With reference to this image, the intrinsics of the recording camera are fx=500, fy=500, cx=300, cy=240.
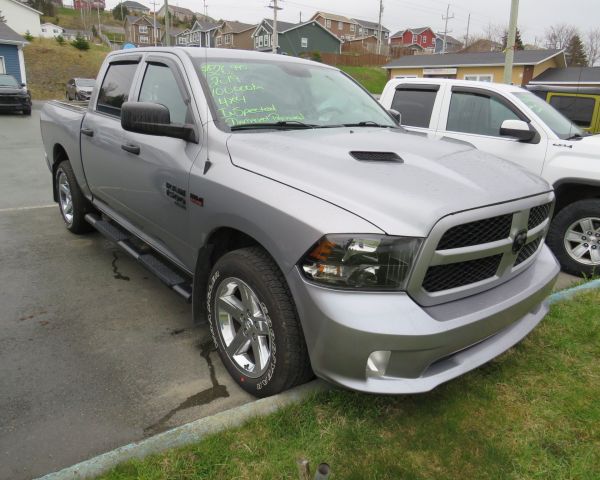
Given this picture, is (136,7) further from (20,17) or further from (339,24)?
(20,17)

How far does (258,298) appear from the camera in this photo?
2.54 metres

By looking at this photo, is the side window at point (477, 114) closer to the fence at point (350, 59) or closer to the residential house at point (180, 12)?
the fence at point (350, 59)

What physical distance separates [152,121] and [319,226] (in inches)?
55.9

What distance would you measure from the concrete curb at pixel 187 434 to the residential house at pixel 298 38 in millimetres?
56046

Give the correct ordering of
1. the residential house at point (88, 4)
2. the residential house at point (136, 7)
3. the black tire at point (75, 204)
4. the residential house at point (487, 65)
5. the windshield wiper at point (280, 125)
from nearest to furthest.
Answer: the windshield wiper at point (280, 125) < the black tire at point (75, 204) < the residential house at point (487, 65) < the residential house at point (88, 4) < the residential house at point (136, 7)

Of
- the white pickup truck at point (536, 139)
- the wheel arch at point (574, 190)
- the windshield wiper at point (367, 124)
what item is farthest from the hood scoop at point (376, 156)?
the wheel arch at point (574, 190)

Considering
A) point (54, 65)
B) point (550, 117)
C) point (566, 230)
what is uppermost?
point (54, 65)

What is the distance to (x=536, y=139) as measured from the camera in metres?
5.29

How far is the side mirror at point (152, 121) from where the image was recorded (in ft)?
9.82

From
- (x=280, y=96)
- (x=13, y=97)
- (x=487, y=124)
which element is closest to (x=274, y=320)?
(x=280, y=96)

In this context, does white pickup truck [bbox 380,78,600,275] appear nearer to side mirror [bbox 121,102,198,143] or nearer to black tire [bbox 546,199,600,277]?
black tire [bbox 546,199,600,277]

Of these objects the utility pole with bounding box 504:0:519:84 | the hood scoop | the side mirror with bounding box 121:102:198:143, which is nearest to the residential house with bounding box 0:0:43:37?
the utility pole with bounding box 504:0:519:84

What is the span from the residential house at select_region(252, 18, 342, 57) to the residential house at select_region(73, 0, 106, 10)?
5211 cm

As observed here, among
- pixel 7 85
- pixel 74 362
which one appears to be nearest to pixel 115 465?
pixel 74 362
